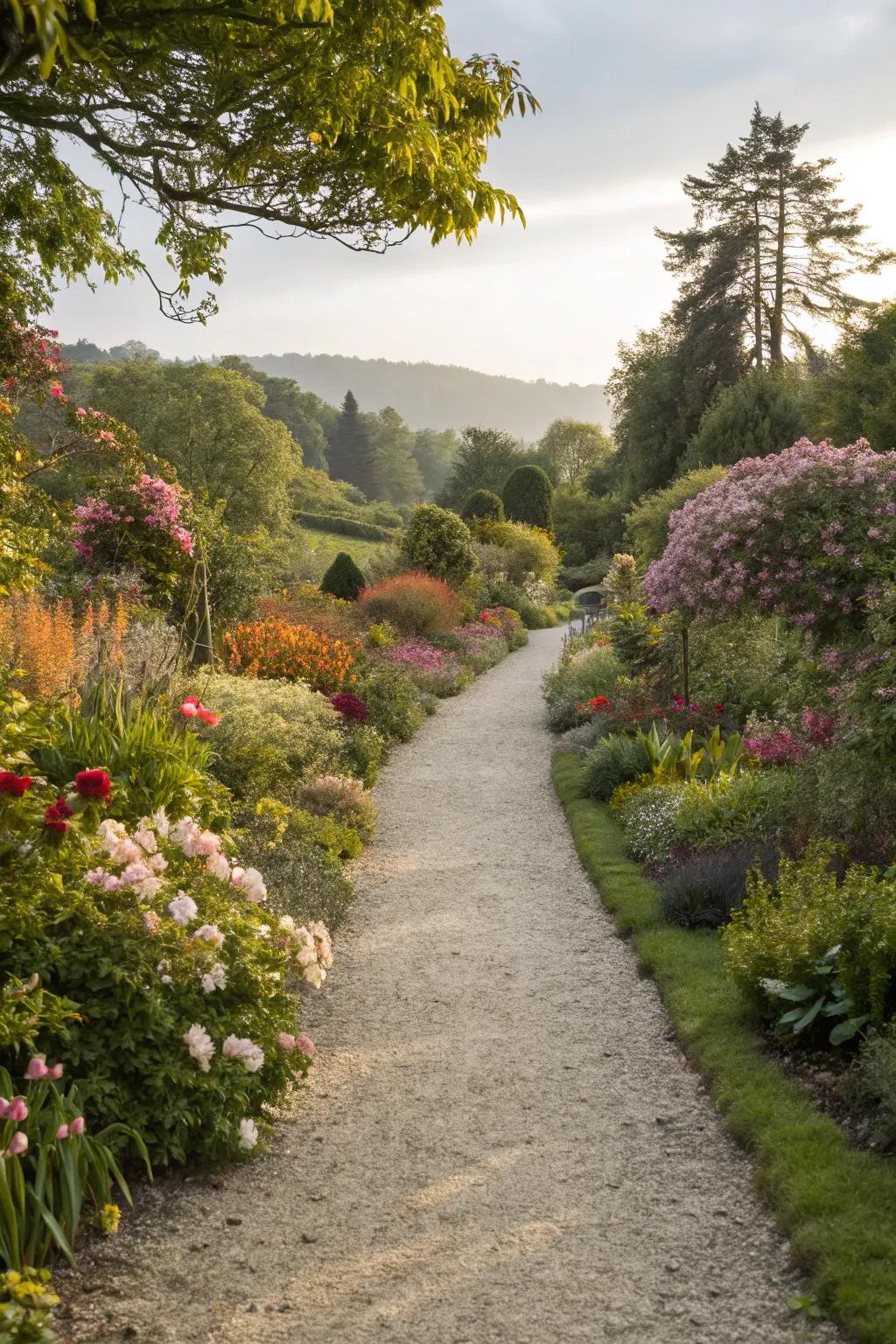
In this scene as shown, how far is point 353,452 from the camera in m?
71.4

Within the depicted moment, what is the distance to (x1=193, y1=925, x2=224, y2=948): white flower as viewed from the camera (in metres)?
3.78

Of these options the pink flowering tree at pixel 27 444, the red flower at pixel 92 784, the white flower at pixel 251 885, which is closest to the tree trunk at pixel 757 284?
the pink flowering tree at pixel 27 444

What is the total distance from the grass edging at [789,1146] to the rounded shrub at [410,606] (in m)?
11.8

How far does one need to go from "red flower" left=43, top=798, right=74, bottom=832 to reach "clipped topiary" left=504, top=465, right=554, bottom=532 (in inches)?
1246

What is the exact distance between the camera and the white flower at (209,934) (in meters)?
3.78

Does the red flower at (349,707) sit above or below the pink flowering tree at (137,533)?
below

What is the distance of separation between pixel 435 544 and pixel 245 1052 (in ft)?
60.6

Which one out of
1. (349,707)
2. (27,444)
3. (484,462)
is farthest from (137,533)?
(484,462)

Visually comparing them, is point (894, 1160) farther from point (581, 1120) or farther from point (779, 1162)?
point (581, 1120)

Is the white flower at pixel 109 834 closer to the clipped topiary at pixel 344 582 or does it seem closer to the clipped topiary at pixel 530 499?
the clipped topiary at pixel 344 582

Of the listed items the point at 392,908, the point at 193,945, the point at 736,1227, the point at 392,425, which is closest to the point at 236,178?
the point at 193,945

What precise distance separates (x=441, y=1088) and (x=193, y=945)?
4.49ft

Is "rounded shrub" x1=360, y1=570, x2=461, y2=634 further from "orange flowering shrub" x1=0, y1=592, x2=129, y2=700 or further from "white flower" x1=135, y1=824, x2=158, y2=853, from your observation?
"white flower" x1=135, y1=824, x2=158, y2=853

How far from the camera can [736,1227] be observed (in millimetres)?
3299
